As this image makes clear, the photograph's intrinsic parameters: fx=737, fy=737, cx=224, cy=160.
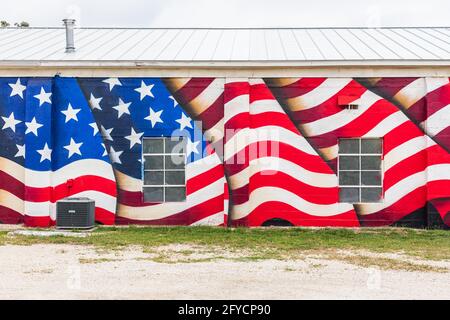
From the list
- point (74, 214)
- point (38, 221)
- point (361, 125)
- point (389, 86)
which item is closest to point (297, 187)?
point (361, 125)

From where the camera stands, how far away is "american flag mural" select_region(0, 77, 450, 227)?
660 inches

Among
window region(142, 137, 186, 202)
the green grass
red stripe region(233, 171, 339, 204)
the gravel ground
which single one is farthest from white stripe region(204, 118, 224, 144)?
the gravel ground

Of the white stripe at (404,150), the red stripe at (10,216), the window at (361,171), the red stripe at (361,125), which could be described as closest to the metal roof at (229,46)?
the red stripe at (361,125)

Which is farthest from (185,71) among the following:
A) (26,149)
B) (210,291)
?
(210,291)

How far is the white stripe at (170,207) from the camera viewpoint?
16938 millimetres

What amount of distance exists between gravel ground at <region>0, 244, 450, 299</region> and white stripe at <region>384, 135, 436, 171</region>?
535 centimetres

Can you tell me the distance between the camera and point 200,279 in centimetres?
997

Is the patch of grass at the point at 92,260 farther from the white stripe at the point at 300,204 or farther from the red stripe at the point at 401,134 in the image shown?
the red stripe at the point at 401,134

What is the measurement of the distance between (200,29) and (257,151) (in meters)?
6.56

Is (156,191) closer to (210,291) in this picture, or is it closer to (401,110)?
(401,110)

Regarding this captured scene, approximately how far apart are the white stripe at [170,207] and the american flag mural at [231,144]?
0.08 feet

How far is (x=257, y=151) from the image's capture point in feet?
55.4

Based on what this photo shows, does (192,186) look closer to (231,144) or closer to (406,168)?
(231,144)

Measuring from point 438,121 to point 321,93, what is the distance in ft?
8.84
